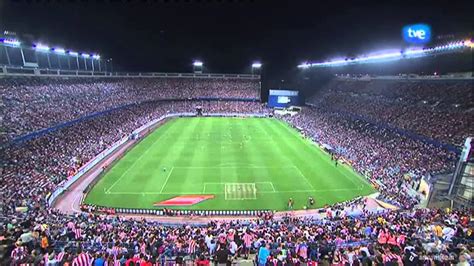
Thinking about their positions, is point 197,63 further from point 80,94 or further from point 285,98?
point 80,94

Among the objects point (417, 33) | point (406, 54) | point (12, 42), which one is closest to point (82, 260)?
point (417, 33)

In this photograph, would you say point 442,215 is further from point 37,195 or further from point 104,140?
point 104,140


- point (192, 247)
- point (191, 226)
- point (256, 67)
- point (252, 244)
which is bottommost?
point (191, 226)

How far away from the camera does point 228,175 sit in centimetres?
3522

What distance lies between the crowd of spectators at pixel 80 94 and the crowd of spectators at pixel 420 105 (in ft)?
123

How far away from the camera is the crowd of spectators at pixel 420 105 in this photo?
3447 centimetres

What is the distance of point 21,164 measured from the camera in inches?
1117

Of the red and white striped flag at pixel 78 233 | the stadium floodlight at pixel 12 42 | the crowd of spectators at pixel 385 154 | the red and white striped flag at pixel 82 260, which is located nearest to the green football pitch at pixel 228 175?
the crowd of spectators at pixel 385 154

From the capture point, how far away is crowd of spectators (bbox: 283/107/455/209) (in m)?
29.2

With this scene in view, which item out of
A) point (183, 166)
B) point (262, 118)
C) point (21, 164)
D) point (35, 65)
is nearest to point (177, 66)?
point (262, 118)

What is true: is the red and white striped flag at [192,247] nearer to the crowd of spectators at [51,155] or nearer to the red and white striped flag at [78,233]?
the red and white striped flag at [78,233]

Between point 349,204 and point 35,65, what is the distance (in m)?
52.0

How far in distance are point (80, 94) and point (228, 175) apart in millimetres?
31071

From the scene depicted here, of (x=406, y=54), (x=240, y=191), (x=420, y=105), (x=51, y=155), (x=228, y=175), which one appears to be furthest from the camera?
(x=406, y=54)
